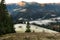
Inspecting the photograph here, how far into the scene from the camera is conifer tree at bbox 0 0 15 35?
5262 millimetres

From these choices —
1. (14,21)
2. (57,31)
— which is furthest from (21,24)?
(57,31)

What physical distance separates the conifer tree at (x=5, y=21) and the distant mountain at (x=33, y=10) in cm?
44

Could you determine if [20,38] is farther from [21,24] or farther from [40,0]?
[40,0]

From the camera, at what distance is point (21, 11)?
6012mm

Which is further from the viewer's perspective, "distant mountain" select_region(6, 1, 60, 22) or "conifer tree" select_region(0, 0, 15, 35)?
"distant mountain" select_region(6, 1, 60, 22)

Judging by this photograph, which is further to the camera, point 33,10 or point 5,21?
point 33,10

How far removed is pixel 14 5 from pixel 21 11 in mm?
266

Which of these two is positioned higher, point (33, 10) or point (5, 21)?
point (33, 10)

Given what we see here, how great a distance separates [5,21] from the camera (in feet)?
17.6

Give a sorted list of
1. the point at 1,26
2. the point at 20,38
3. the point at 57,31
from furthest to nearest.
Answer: the point at 57,31, the point at 1,26, the point at 20,38

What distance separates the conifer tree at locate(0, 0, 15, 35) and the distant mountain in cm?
44

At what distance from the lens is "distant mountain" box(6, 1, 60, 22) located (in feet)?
19.5

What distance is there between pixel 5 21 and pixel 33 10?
105 cm

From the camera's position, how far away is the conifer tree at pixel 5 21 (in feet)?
17.3
